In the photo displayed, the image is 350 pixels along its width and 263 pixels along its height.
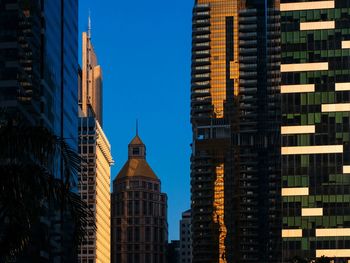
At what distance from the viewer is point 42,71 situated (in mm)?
150375

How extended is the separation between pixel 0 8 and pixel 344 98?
5248 cm

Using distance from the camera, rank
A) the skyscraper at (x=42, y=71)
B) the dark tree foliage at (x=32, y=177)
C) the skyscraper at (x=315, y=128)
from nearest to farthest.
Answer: the dark tree foliage at (x=32, y=177), the skyscraper at (x=315, y=128), the skyscraper at (x=42, y=71)

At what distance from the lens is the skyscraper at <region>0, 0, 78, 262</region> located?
14050 cm

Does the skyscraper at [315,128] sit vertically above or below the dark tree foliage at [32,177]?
above

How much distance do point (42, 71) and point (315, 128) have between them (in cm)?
4513

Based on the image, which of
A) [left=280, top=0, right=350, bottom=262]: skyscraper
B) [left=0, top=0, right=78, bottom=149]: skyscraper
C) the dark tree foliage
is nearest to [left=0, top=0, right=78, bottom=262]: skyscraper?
[left=0, top=0, right=78, bottom=149]: skyscraper

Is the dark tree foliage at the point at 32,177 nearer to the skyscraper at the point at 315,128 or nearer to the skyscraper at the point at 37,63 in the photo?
the skyscraper at the point at 37,63

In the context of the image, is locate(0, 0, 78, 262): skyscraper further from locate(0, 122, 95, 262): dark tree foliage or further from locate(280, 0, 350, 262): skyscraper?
locate(0, 122, 95, 262): dark tree foliage

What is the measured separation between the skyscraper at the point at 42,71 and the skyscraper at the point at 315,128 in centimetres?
3432

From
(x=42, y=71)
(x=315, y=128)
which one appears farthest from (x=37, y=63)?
(x=315, y=128)

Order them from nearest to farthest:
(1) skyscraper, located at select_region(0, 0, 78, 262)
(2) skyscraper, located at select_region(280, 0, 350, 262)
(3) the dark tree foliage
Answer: (3) the dark tree foliage → (2) skyscraper, located at select_region(280, 0, 350, 262) → (1) skyscraper, located at select_region(0, 0, 78, 262)

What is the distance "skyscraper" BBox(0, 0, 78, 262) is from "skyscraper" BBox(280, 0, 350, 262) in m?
34.3

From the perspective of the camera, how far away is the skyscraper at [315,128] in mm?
130375

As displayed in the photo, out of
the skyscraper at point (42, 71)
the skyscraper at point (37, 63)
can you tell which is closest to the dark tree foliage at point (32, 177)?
the skyscraper at point (37, 63)
